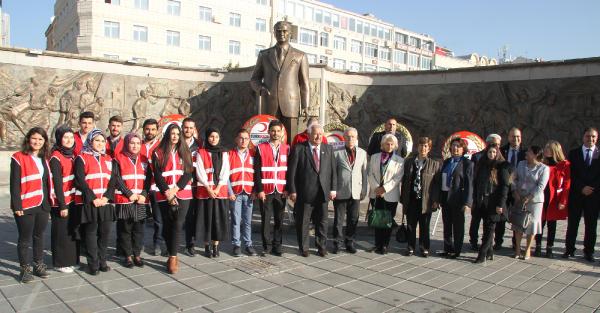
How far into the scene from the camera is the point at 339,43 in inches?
2105

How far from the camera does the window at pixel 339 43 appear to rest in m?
53.0

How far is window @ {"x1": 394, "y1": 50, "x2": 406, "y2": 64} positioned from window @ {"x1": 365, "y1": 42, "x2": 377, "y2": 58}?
539cm

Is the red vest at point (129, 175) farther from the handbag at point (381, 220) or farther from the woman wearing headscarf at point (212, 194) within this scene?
the handbag at point (381, 220)

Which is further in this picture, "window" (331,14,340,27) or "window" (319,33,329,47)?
"window" (331,14,340,27)

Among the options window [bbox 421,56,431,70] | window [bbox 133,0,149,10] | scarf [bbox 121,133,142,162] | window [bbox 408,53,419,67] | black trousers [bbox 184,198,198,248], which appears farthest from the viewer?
window [bbox 421,56,431,70]

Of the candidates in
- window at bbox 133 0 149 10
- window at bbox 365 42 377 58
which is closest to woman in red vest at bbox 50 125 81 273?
window at bbox 133 0 149 10

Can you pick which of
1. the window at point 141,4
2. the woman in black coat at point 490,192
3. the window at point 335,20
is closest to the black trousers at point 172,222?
the woman in black coat at point 490,192

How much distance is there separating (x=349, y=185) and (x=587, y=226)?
351cm

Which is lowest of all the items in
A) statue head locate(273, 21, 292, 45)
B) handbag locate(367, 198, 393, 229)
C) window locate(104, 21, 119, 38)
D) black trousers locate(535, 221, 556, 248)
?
black trousers locate(535, 221, 556, 248)

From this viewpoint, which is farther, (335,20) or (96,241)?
(335,20)

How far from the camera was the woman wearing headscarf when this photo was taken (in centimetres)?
604

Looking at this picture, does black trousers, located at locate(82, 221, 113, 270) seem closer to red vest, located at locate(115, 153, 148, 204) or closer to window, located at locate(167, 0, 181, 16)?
red vest, located at locate(115, 153, 148, 204)

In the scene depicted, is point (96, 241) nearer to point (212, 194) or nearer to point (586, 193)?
point (212, 194)

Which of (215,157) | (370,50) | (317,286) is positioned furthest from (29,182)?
(370,50)
